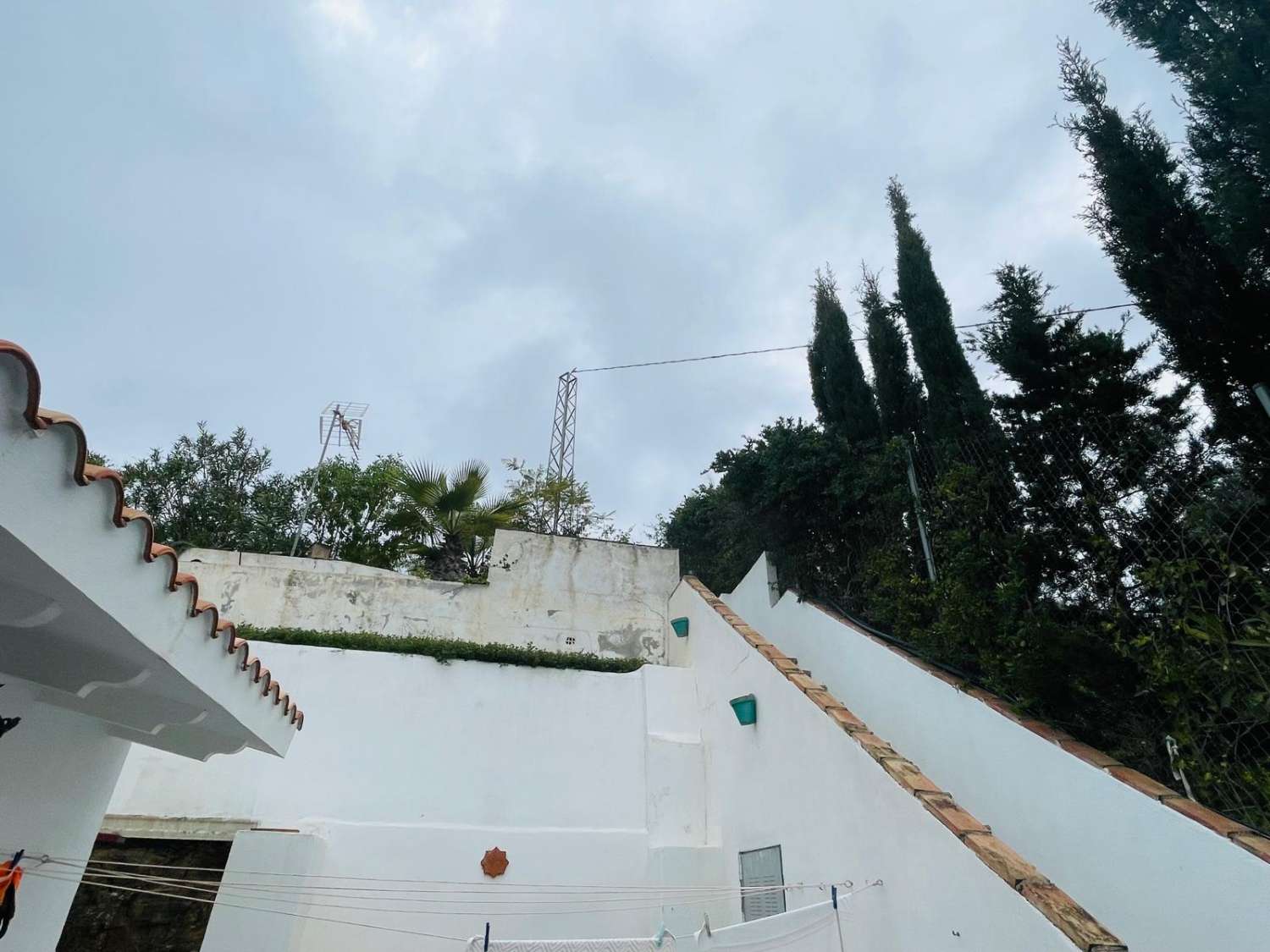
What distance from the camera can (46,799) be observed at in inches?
101

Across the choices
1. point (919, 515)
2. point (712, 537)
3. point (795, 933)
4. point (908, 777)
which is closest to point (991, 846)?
point (908, 777)

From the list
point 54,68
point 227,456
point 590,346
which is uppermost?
point 590,346

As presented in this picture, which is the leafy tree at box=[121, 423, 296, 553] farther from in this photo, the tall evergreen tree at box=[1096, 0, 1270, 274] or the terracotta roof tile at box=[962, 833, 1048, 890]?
the tall evergreen tree at box=[1096, 0, 1270, 274]

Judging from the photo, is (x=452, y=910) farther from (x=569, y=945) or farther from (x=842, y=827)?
(x=842, y=827)

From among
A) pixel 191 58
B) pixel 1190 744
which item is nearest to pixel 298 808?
pixel 1190 744

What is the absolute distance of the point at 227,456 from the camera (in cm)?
1438

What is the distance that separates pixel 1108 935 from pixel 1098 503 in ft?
8.42

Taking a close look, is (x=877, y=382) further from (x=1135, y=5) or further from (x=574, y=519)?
(x=574, y=519)

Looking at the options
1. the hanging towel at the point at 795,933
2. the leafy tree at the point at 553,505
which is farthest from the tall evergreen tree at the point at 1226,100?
the leafy tree at the point at 553,505

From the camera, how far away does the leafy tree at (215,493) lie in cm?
1312

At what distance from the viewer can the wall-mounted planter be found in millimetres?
5109

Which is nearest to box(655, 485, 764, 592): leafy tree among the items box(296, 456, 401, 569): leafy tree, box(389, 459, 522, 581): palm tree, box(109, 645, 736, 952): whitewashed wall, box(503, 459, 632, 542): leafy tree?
box(503, 459, 632, 542): leafy tree

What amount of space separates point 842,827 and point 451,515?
296 inches

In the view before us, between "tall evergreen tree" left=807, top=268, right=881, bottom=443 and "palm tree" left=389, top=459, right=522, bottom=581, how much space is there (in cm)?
526
